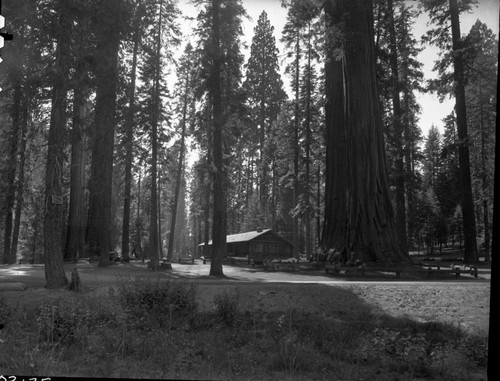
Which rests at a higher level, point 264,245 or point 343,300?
point 264,245

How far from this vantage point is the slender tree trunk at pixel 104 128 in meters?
16.0

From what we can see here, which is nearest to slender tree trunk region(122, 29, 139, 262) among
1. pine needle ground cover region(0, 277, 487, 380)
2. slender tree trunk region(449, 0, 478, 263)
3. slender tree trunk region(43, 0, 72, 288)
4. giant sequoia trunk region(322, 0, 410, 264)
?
slender tree trunk region(43, 0, 72, 288)

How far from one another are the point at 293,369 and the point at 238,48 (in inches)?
707

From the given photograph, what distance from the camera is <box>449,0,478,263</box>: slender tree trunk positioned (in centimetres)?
2392

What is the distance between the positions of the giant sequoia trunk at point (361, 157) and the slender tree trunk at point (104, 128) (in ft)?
26.8

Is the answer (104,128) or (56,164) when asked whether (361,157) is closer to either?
(56,164)

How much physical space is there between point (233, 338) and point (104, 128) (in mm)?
17426

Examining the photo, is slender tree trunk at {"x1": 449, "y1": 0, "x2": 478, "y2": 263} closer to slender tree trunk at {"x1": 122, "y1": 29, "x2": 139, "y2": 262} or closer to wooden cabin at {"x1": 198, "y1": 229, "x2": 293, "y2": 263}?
slender tree trunk at {"x1": 122, "y1": 29, "x2": 139, "y2": 262}

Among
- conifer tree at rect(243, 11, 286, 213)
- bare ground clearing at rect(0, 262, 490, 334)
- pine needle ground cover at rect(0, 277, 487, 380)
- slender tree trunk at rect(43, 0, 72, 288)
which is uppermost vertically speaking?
conifer tree at rect(243, 11, 286, 213)

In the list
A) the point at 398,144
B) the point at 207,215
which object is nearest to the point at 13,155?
the point at 398,144

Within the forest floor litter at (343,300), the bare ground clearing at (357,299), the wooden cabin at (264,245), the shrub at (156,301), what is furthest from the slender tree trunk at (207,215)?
the shrub at (156,301)

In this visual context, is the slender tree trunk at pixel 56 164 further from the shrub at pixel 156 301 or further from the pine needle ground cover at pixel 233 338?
the shrub at pixel 156 301

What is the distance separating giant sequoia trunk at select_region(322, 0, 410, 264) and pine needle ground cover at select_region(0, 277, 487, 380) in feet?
23.5

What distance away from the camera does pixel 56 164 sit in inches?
512
